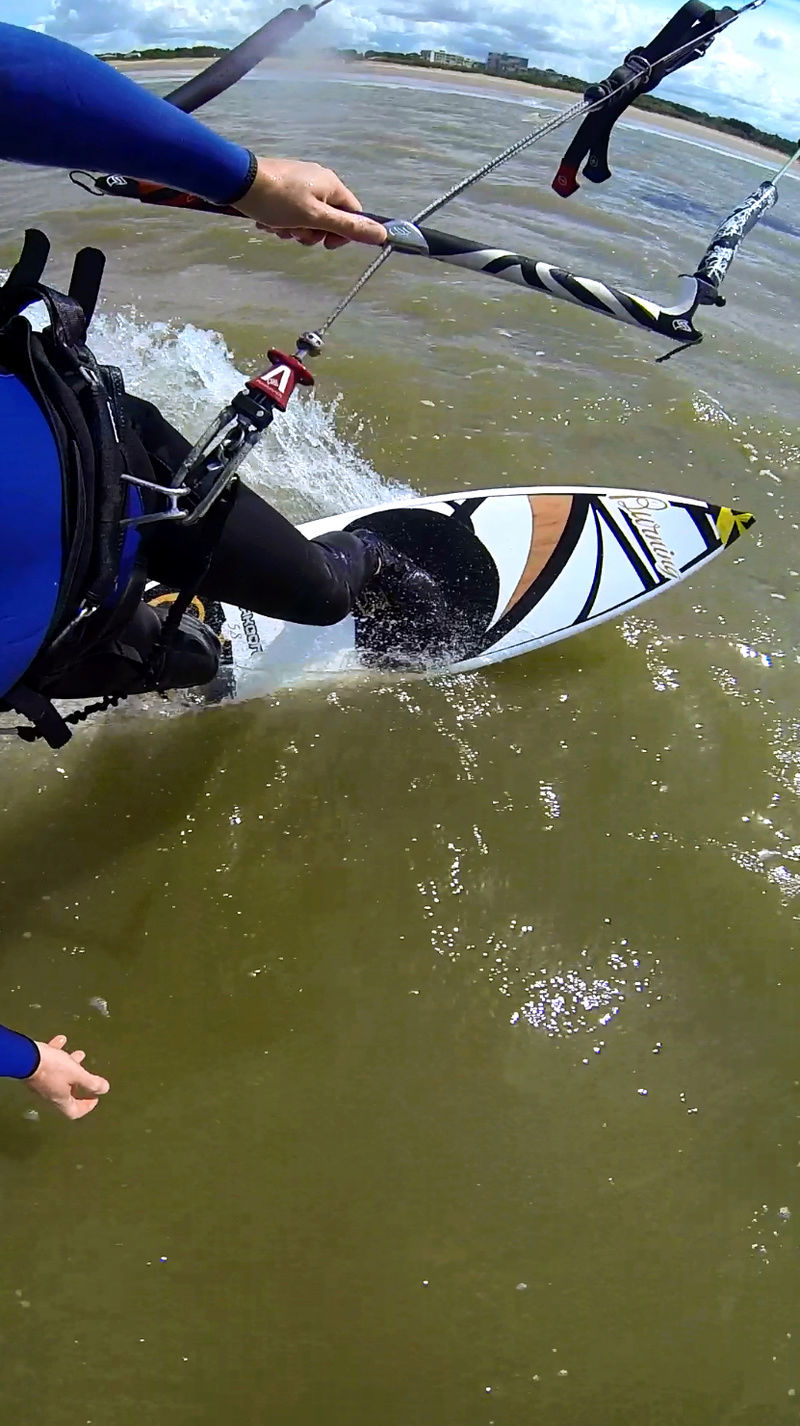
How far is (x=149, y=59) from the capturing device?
21.3 metres

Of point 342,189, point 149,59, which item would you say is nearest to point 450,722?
point 342,189

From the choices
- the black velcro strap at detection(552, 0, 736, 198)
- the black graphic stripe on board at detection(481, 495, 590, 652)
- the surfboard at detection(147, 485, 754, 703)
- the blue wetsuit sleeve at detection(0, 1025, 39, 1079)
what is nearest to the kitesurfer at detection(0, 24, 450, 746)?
the blue wetsuit sleeve at detection(0, 1025, 39, 1079)

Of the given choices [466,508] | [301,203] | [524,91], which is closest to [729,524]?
[466,508]

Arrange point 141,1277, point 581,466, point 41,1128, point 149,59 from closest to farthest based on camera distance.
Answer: point 141,1277, point 41,1128, point 581,466, point 149,59

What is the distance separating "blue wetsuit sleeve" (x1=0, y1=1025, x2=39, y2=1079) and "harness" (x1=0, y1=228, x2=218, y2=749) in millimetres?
593

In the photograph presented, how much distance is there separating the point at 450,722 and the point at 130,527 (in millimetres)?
1685

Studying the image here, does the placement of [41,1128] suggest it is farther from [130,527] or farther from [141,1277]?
[130,527]

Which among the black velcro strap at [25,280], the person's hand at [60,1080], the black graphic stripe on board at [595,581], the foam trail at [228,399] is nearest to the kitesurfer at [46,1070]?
the person's hand at [60,1080]

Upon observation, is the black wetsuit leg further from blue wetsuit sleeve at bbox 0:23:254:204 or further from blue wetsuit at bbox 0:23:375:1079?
blue wetsuit sleeve at bbox 0:23:254:204

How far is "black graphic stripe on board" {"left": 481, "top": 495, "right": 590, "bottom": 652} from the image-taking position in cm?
379

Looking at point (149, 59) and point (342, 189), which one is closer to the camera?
point (342, 189)

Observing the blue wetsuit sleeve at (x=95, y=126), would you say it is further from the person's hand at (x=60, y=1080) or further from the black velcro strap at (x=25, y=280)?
the person's hand at (x=60, y=1080)

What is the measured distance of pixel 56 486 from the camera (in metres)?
1.64

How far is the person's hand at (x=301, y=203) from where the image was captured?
178 cm
